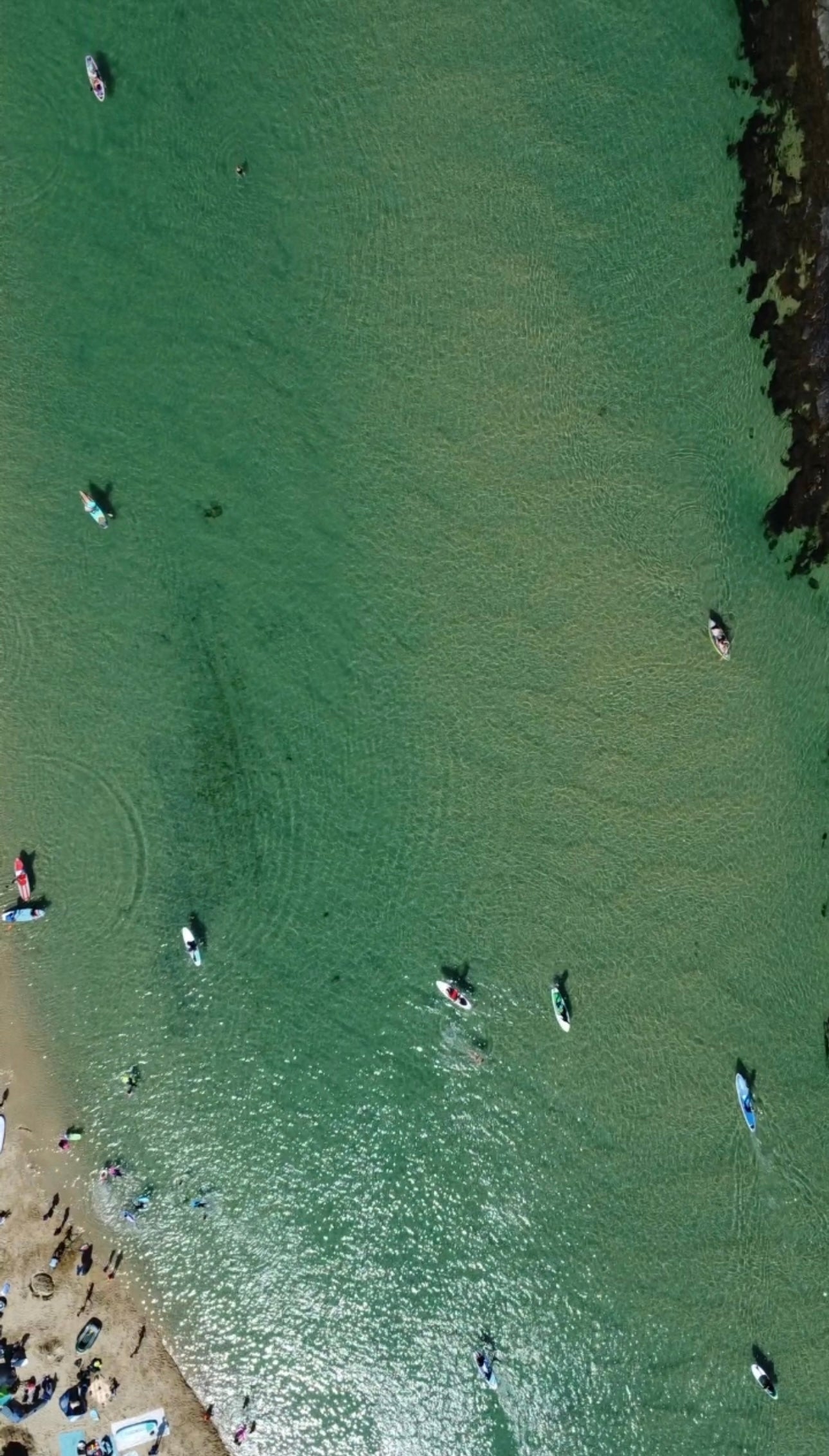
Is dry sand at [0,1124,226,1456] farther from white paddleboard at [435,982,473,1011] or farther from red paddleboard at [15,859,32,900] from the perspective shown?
white paddleboard at [435,982,473,1011]

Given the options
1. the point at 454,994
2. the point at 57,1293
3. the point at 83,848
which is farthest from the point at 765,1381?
the point at 83,848

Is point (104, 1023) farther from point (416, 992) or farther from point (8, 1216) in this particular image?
point (416, 992)

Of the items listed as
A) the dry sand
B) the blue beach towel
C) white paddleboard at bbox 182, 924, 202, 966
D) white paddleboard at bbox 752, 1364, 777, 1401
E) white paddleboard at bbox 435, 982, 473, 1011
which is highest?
white paddleboard at bbox 182, 924, 202, 966

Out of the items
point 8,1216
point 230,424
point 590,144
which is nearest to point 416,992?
point 8,1216

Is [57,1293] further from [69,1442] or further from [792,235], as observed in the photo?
[792,235]

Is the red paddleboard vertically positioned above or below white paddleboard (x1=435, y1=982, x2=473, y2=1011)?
above

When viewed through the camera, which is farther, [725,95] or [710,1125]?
[710,1125]

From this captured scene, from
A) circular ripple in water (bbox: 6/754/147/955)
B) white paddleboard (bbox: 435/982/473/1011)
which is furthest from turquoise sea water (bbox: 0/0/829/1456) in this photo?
white paddleboard (bbox: 435/982/473/1011)
